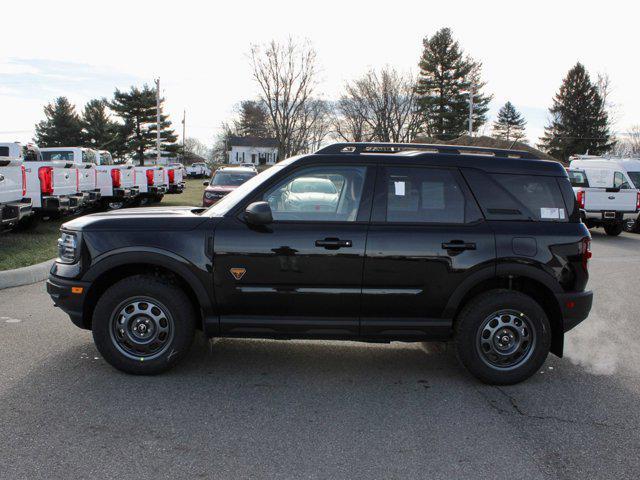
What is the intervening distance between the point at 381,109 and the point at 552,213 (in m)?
55.3

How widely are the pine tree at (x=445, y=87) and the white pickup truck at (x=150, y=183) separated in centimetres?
4248

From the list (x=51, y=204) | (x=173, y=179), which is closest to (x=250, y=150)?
(x=173, y=179)

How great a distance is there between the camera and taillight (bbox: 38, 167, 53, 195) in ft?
43.4

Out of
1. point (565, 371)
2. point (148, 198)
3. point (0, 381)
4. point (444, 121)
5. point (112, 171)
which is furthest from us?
point (444, 121)

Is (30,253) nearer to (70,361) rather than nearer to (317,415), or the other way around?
(70,361)

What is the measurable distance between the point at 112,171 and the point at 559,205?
16362 millimetres

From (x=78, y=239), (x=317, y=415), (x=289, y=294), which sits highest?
(x=78, y=239)

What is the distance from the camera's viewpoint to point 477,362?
4.73 m

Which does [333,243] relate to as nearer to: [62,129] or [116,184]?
[116,184]

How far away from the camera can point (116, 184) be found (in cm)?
1877

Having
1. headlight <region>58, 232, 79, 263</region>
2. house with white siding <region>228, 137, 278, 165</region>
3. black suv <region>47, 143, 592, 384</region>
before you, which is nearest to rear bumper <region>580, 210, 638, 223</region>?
black suv <region>47, 143, 592, 384</region>

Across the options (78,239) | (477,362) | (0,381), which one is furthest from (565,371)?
(0,381)

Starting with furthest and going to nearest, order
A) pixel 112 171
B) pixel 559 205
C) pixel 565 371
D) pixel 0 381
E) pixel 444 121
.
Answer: pixel 444 121 → pixel 112 171 → pixel 565 371 → pixel 559 205 → pixel 0 381

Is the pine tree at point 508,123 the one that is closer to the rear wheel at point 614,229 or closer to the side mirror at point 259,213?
the rear wheel at point 614,229
